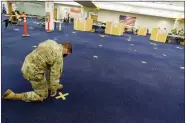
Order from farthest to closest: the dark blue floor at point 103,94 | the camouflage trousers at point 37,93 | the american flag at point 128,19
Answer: the american flag at point 128,19
the camouflage trousers at point 37,93
the dark blue floor at point 103,94

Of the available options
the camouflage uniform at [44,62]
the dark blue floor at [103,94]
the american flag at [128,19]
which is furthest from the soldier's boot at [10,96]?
the american flag at [128,19]

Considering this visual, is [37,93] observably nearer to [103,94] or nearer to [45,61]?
[45,61]

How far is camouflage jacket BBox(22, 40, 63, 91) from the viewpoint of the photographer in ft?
7.47

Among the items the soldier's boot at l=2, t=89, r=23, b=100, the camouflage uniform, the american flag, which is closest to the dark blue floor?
the soldier's boot at l=2, t=89, r=23, b=100

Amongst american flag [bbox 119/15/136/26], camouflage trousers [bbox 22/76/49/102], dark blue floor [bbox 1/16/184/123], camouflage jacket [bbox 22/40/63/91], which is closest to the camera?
camouflage jacket [bbox 22/40/63/91]

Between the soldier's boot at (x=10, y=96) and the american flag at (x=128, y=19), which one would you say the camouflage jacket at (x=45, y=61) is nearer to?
the soldier's boot at (x=10, y=96)

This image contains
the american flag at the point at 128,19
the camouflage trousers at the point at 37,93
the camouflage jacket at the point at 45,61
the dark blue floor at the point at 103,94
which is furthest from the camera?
the american flag at the point at 128,19

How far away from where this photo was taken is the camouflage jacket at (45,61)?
2.28 meters

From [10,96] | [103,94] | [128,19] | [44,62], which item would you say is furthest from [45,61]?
[128,19]

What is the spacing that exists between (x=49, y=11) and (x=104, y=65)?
670 centimetres

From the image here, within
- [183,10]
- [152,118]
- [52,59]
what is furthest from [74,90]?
[183,10]

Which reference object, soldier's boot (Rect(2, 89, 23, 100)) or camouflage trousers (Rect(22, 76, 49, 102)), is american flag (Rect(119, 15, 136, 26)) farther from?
soldier's boot (Rect(2, 89, 23, 100))

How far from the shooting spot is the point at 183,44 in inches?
431

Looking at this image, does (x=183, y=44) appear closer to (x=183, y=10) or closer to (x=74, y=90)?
(x=183, y=10)
